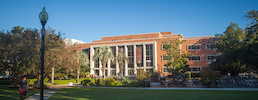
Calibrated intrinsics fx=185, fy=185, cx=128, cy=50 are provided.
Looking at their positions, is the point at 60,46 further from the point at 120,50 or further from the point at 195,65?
the point at 195,65

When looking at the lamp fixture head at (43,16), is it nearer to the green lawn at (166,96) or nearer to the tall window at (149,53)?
the green lawn at (166,96)

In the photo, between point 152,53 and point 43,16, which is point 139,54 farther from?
point 43,16

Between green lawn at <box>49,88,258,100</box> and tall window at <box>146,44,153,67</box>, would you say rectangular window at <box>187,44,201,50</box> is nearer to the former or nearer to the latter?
tall window at <box>146,44,153,67</box>

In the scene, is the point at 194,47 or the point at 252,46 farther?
the point at 194,47

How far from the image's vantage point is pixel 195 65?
62.2 m

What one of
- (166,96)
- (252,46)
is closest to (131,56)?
(252,46)

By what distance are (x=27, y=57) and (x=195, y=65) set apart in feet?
175

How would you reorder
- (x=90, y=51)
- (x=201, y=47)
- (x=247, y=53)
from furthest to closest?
(x=90, y=51) < (x=201, y=47) < (x=247, y=53)

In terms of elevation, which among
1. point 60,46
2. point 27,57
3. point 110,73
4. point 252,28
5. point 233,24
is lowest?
point 110,73

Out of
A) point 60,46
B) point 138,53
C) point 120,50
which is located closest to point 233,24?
point 138,53

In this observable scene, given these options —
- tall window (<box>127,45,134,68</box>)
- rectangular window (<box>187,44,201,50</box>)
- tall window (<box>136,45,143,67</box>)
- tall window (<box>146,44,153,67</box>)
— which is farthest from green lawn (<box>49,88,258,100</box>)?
tall window (<box>127,45,134,68</box>)

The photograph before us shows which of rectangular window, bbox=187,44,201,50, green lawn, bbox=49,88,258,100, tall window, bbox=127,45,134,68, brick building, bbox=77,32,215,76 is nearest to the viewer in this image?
green lawn, bbox=49,88,258,100

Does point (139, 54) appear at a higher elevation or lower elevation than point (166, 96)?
higher

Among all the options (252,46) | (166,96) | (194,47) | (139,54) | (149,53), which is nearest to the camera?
(166,96)
